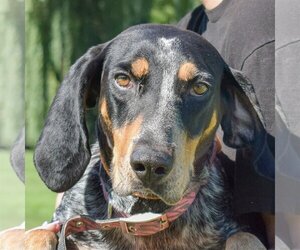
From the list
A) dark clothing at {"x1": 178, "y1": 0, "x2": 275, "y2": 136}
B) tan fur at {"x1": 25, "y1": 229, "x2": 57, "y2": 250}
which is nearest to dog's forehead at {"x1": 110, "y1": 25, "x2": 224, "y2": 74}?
dark clothing at {"x1": 178, "y1": 0, "x2": 275, "y2": 136}

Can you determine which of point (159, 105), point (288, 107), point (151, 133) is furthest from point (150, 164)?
point (288, 107)

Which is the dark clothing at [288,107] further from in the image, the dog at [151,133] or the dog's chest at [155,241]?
the dog's chest at [155,241]

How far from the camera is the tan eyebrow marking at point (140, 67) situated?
1955 millimetres

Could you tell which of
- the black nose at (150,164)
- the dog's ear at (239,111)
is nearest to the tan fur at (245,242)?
the dog's ear at (239,111)

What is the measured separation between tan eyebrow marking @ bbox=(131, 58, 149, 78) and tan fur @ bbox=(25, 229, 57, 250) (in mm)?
509

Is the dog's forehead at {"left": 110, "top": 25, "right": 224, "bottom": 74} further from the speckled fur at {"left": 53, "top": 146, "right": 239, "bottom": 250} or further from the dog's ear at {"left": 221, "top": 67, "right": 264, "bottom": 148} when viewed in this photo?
the speckled fur at {"left": 53, "top": 146, "right": 239, "bottom": 250}

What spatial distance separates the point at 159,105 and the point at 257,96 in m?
0.32

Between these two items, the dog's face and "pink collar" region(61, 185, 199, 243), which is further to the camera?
"pink collar" region(61, 185, 199, 243)

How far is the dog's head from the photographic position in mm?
1892

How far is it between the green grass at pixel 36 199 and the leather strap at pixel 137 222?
0.13 m

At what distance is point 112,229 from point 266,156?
18.3 inches

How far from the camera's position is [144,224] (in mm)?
2051

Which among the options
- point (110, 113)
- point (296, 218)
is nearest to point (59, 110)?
point (110, 113)

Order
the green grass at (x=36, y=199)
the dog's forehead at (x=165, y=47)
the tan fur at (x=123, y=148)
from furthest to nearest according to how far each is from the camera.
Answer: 1. the green grass at (x=36, y=199)
2. the dog's forehead at (x=165, y=47)
3. the tan fur at (x=123, y=148)
